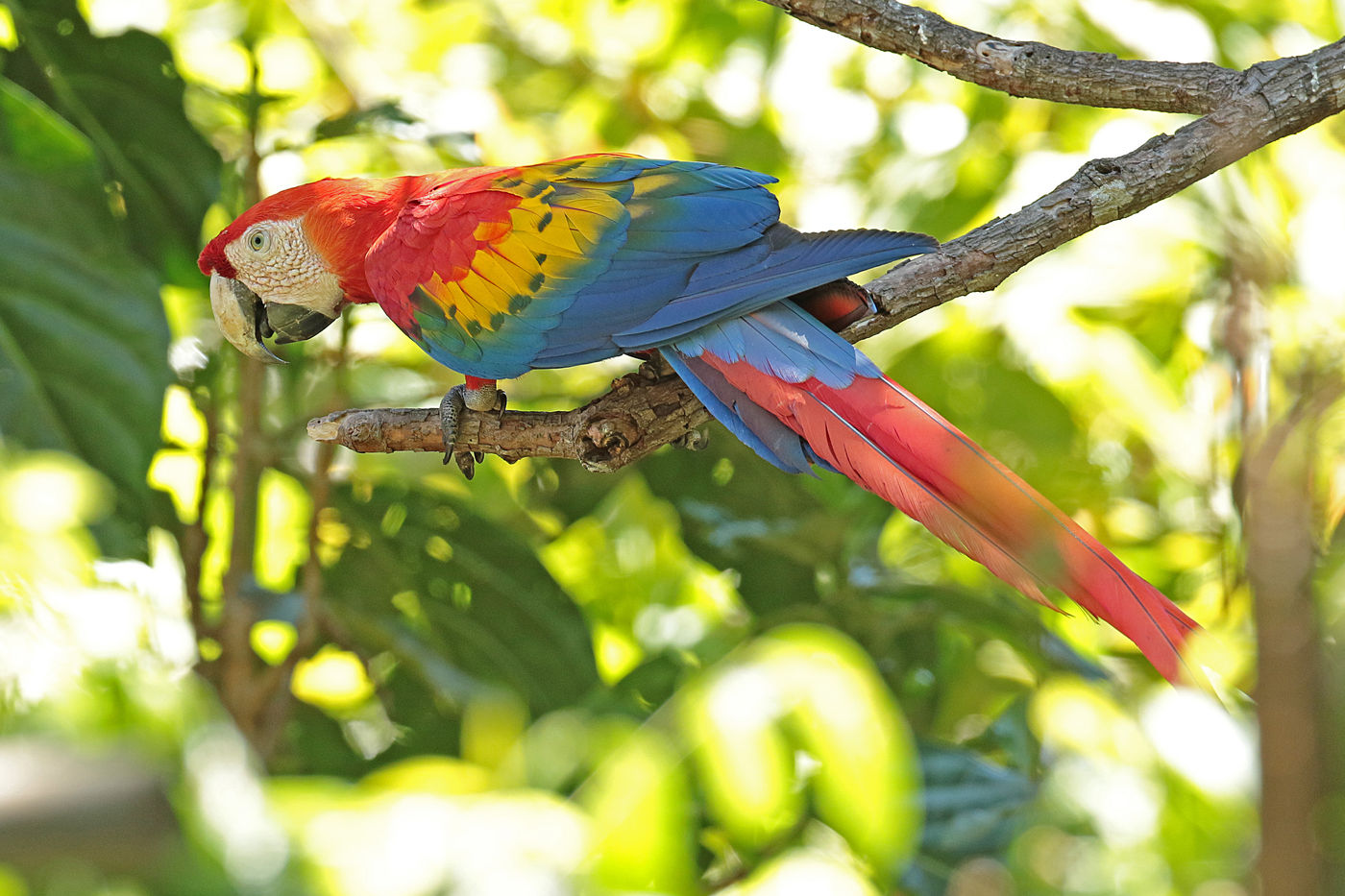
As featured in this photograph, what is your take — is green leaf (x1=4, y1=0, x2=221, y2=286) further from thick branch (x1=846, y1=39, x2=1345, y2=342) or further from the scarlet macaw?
thick branch (x1=846, y1=39, x2=1345, y2=342)

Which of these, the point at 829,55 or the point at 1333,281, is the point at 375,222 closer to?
the point at 829,55

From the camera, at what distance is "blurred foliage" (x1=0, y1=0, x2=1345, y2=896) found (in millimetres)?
520

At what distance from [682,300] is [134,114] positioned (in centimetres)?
67

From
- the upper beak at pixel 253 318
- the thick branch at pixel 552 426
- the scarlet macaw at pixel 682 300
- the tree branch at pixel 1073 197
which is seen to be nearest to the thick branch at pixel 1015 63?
the tree branch at pixel 1073 197

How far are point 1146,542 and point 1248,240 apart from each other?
39 centimetres

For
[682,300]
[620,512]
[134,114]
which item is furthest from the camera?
[620,512]

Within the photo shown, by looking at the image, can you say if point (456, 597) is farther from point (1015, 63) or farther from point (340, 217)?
point (1015, 63)

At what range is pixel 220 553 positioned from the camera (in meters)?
1.21

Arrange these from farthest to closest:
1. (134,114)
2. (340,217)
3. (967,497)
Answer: (134,114)
(340,217)
(967,497)

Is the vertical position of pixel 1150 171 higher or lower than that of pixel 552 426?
higher

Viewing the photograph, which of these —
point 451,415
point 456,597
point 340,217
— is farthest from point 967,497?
point 456,597

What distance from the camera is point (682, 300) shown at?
66cm

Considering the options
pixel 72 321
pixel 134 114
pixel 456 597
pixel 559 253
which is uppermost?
pixel 559 253

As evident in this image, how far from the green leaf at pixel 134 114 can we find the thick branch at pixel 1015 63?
665mm
